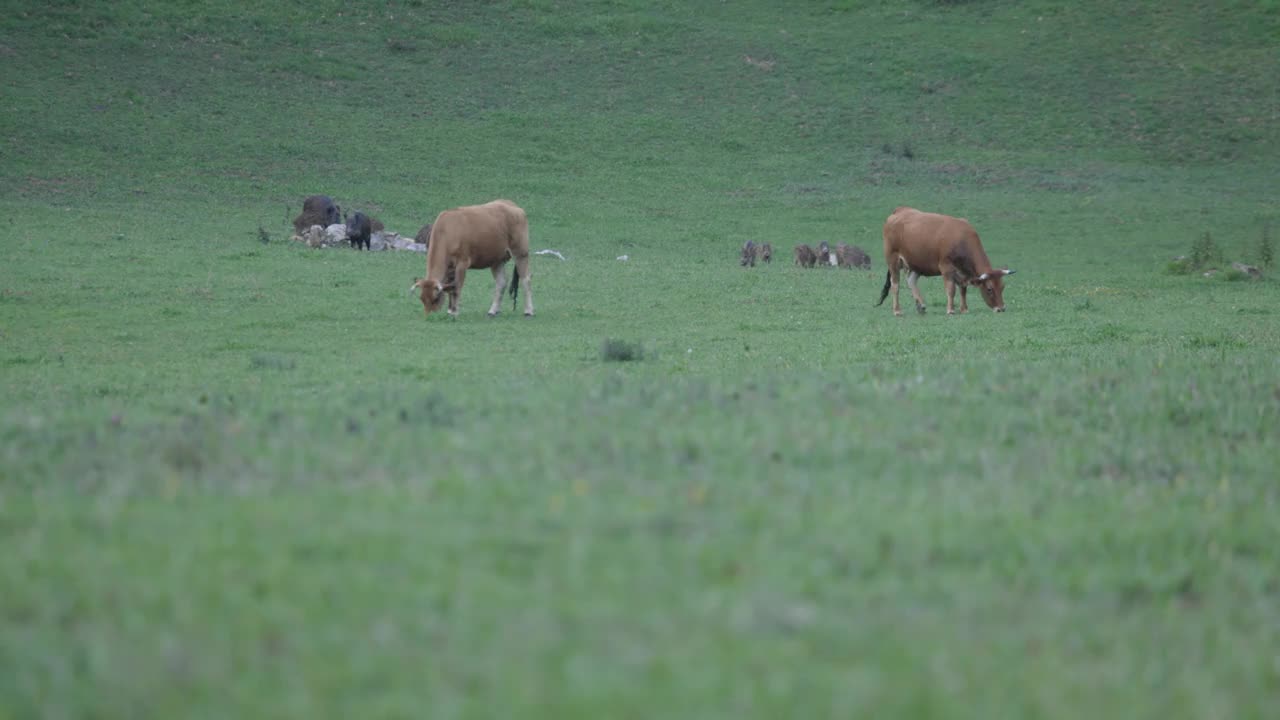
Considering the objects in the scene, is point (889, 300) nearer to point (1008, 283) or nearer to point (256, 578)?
point (1008, 283)

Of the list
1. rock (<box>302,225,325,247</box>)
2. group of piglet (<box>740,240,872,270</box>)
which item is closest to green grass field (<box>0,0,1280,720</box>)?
group of piglet (<box>740,240,872,270</box>)

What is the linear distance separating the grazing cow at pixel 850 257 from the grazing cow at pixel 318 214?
554 inches

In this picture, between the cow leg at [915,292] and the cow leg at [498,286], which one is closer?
the cow leg at [498,286]

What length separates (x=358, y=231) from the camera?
34.9 m

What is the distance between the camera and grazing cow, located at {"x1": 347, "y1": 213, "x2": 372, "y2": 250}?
1372 inches

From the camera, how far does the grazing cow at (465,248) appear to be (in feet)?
76.0

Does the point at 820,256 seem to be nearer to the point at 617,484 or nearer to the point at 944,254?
the point at 944,254

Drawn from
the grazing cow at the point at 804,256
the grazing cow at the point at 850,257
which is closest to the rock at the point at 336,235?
the grazing cow at the point at 804,256

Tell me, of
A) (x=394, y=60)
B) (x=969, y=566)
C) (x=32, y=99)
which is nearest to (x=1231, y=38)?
(x=394, y=60)

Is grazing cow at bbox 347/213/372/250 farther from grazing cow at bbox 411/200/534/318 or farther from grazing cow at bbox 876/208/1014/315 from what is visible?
grazing cow at bbox 876/208/1014/315

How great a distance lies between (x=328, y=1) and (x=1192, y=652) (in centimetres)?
6991

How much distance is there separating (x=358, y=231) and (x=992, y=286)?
17162 millimetres

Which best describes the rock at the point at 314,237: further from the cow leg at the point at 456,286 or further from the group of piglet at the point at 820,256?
the cow leg at the point at 456,286

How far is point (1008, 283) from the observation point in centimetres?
3200
